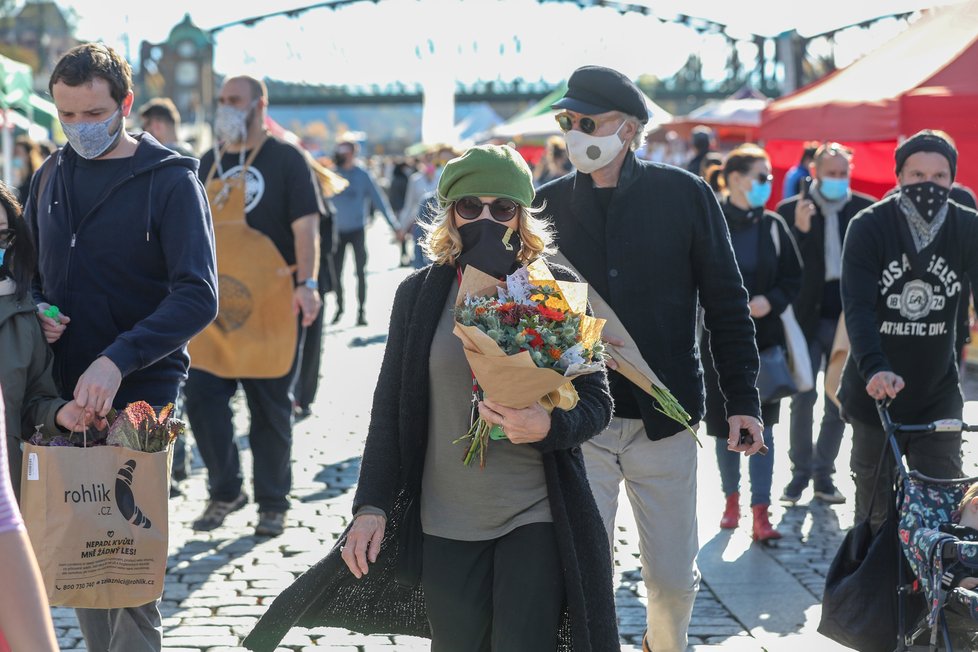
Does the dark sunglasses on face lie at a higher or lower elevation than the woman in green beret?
higher

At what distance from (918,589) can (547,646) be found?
1.75 meters

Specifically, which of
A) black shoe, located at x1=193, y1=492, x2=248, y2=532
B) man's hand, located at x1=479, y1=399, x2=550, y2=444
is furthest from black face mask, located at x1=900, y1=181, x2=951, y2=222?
black shoe, located at x1=193, y1=492, x2=248, y2=532

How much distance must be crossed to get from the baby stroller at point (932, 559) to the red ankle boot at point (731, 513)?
2.20m

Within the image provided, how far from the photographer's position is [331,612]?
3.58 metres

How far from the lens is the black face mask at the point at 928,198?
5.54 meters

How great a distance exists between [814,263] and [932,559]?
4.04 meters

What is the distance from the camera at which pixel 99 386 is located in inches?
152

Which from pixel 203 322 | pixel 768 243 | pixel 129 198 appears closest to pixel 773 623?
pixel 768 243

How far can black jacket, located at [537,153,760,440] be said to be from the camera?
4348 millimetres

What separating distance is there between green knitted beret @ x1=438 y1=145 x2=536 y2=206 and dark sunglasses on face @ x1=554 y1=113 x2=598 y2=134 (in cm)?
94

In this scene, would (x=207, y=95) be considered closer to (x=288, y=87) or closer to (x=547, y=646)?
(x=288, y=87)

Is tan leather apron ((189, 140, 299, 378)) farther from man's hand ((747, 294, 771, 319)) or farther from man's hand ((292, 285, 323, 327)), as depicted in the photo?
man's hand ((747, 294, 771, 319))

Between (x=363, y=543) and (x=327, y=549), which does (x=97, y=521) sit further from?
(x=327, y=549)

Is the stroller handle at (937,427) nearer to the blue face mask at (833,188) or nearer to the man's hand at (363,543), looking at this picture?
the man's hand at (363,543)
